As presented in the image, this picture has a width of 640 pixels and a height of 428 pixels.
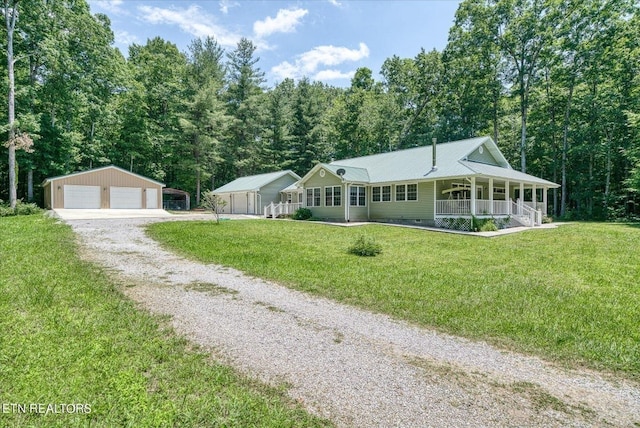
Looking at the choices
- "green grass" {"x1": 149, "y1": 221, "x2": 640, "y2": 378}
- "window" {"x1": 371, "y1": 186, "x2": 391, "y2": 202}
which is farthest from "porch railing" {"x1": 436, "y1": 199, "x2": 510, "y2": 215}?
"window" {"x1": 371, "y1": 186, "x2": 391, "y2": 202}

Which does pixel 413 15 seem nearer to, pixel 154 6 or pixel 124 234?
pixel 154 6

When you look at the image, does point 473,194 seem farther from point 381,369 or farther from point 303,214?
point 381,369

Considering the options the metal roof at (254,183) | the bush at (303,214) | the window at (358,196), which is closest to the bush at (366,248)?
the window at (358,196)

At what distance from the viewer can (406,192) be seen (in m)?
19.7

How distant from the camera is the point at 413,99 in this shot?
131 ft

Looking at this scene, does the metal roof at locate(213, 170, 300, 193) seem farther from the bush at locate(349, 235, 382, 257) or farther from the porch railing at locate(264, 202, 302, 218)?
the bush at locate(349, 235, 382, 257)

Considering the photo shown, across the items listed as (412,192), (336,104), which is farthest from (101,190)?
(336,104)

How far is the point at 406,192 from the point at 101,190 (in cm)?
2291

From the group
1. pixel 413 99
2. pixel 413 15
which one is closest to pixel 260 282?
pixel 413 15

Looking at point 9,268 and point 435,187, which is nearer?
point 9,268

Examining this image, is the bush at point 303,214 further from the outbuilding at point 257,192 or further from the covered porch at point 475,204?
the covered porch at point 475,204

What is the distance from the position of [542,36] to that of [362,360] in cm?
3393

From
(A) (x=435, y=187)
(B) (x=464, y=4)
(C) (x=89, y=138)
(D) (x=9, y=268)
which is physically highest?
(B) (x=464, y=4)

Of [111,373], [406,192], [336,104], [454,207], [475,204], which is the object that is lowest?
[111,373]
